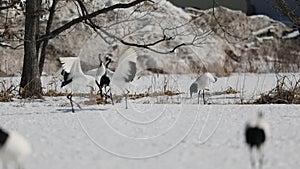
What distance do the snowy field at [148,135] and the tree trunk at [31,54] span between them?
0.77 metres

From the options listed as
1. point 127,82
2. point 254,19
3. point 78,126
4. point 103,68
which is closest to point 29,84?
point 103,68

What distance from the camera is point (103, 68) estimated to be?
3.89 metres

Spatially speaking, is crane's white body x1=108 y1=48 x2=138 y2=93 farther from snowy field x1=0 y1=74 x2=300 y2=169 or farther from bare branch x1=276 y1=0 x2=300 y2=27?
bare branch x1=276 y1=0 x2=300 y2=27

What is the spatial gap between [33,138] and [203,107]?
1.64 meters

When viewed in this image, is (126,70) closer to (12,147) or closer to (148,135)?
(148,135)

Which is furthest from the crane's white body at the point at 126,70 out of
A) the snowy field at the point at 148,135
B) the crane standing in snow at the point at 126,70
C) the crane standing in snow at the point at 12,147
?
the crane standing in snow at the point at 12,147

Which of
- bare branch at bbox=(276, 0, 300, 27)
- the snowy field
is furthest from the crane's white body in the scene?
bare branch at bbox=(276, 0, 300, 27)

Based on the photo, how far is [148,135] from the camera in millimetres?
2727

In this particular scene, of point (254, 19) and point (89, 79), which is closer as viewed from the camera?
point (89, 79)

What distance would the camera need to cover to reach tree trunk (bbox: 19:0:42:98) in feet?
16.7

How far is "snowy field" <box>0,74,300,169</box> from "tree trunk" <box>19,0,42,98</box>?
2.52 feet

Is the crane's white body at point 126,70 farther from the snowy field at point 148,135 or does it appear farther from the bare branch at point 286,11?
the bare branch at point 286,11

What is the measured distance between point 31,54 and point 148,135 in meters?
2.79

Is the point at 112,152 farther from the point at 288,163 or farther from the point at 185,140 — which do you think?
the point at 288,163
